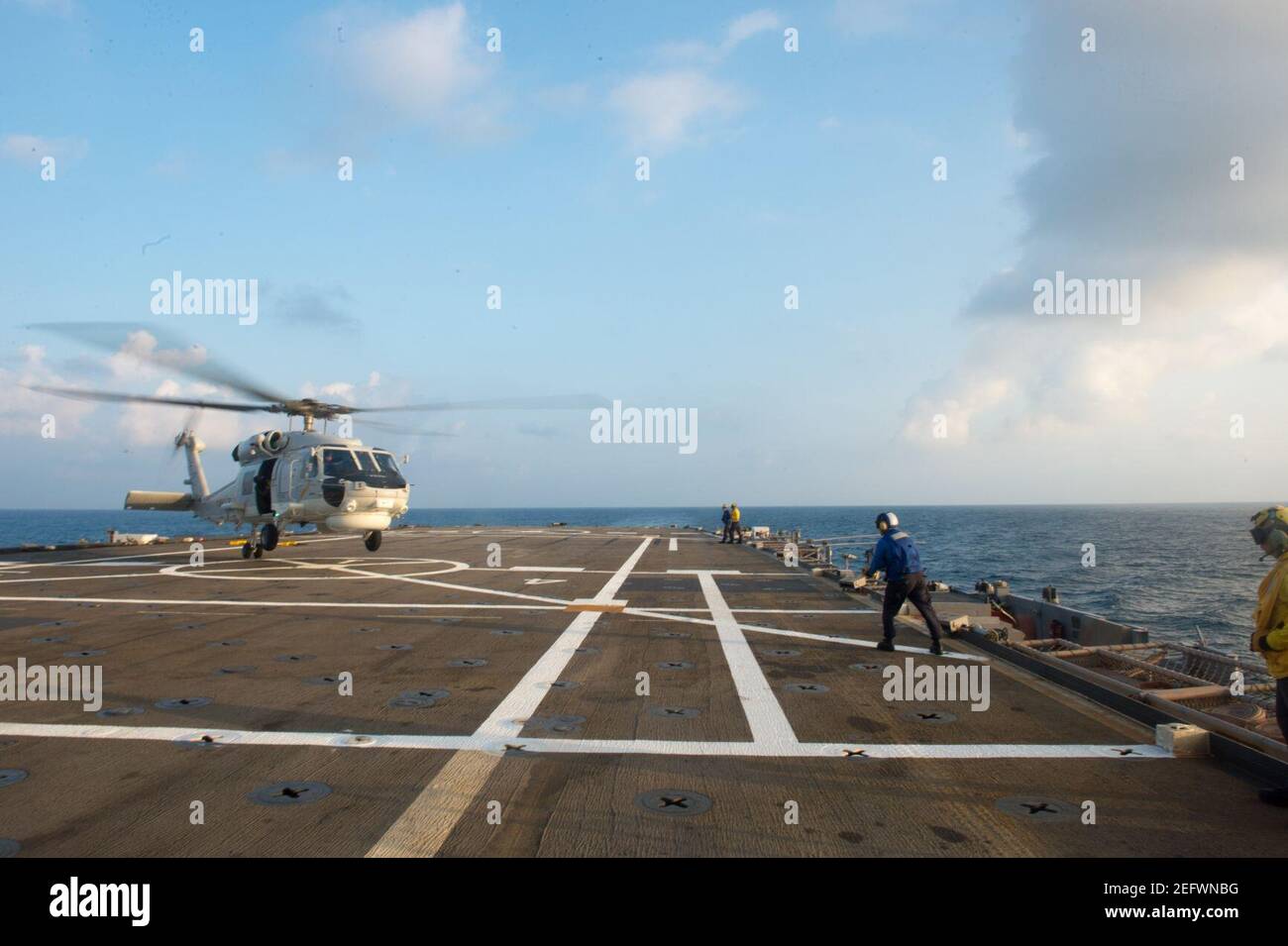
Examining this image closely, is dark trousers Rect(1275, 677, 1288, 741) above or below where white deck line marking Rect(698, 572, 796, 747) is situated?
above

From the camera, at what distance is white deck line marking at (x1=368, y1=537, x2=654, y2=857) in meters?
4.29

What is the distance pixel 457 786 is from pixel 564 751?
1.04 m

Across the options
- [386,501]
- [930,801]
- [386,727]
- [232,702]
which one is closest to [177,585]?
[386,501]

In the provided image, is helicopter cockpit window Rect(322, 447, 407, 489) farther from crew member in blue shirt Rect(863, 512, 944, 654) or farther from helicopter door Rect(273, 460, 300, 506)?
crew member in blue shirt Rect(863, 512, 944, 654)

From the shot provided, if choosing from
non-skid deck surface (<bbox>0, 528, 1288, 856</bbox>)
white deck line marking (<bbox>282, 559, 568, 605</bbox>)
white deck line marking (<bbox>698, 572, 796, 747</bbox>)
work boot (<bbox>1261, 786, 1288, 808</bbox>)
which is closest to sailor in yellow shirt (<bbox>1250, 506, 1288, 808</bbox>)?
work boot (<bbox>1261, 786, 1288, 808</bbox>)

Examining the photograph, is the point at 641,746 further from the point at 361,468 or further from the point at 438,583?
the point at 361,468

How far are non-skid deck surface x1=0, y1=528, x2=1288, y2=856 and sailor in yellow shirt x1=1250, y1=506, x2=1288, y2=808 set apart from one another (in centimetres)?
63

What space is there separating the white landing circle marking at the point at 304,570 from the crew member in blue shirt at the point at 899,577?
13.1m

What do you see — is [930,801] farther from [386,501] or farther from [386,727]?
[386,501]

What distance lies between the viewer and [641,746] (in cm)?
607

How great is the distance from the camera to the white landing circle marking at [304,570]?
18.6 metres

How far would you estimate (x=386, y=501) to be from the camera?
2136 cm

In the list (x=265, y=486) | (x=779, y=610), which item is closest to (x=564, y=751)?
(x=779, y=610)
